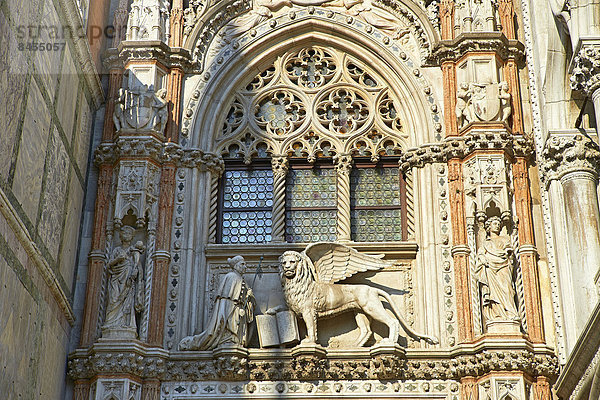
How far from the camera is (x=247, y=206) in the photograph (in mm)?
16875

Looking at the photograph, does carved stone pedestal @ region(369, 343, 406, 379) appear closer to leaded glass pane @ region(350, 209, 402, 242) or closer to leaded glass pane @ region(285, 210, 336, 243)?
leaded glass pane @ region(350, 209, 402, 242)

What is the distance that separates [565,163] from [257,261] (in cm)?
503

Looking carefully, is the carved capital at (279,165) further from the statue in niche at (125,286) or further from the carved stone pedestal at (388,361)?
the carved stone pedestal at (388,361)

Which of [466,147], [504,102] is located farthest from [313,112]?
[504,102]

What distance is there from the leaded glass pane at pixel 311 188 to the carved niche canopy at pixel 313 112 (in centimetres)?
30

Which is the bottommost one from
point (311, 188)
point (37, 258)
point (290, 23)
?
point (37, 258)

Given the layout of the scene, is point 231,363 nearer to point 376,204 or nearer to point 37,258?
point 37,258

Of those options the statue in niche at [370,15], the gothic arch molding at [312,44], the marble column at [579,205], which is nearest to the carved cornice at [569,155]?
the marble column at [579,205]

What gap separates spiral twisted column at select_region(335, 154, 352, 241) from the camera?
16.4 m

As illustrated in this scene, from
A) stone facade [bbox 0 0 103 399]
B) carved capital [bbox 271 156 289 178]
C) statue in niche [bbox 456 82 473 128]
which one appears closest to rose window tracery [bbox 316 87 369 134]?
carved capital [bbox 271 156 289 178]

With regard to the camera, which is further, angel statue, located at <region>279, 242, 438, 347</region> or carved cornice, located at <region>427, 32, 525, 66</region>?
carved cornice, located at <region>427, 32, 525, 66</region>

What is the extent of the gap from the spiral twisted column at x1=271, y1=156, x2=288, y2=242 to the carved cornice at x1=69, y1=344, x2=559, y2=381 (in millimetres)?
2172

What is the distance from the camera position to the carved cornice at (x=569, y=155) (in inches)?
592

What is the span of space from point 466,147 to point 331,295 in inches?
131
